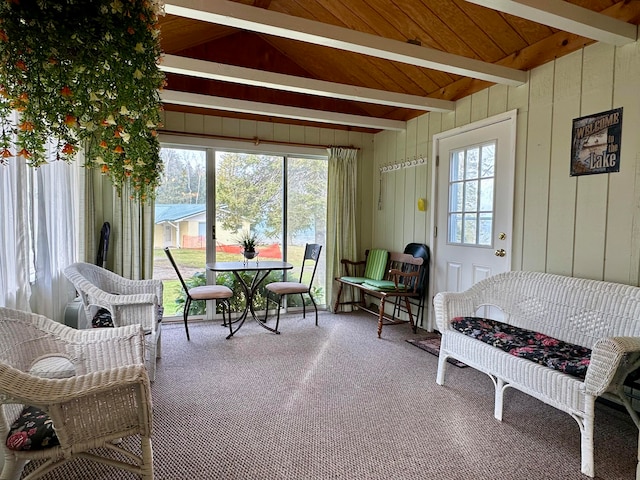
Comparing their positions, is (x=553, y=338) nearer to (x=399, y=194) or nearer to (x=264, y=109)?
(x=399, y=194)

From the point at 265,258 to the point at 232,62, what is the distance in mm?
2291

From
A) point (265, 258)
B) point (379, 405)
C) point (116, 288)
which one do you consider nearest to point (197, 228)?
point (265, 258)

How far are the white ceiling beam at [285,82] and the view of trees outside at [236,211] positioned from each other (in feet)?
4.29

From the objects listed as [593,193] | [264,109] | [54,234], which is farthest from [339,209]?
[54,234]

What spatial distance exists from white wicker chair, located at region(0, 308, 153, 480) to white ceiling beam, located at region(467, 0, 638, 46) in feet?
8.17

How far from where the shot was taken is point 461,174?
12.3 ft

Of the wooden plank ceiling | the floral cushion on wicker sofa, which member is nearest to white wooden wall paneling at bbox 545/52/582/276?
the wooden plank ceiling

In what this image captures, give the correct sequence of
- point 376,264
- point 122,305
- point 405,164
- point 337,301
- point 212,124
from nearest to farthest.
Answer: point 122,305
point 212,124
point 405,164
point 376,264
point 337,301

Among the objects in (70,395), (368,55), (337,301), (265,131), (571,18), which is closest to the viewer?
(70,395)

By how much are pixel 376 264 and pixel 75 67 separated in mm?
4123

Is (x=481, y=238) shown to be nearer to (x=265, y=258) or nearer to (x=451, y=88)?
(x=451, y=88)

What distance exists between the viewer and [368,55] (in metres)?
3.26

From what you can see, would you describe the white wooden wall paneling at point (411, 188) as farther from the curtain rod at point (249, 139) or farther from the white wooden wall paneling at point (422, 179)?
the curtain rod at point (249, 139)

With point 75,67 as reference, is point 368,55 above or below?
above
